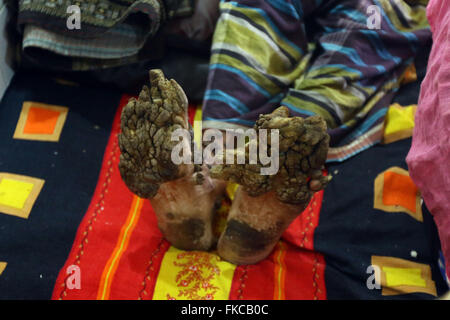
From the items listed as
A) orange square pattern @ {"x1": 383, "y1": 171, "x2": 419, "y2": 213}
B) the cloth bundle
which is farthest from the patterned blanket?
the cloth bundle

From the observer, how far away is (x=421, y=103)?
2.18ft

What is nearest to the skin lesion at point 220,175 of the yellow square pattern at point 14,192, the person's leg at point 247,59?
the person's leg at point 247,59

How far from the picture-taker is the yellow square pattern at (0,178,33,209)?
74cm

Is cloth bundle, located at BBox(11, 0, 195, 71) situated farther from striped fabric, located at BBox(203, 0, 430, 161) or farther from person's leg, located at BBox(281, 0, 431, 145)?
person's leg, located at BBox(281, 0, 431, 145)

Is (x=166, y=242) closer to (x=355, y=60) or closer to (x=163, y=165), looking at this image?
(x=163, y=165)

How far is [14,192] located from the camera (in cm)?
76

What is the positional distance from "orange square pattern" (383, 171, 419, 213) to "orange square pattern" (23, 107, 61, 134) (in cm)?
65

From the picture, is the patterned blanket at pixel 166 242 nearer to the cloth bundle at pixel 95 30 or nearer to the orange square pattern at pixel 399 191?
the orange square pattern at pixel 399 191

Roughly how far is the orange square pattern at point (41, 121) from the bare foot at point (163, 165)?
34 centimetres

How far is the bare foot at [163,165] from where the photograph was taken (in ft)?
1.80

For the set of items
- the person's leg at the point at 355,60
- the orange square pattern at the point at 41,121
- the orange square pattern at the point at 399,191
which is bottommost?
the orange square pattern at the point at 399,191
